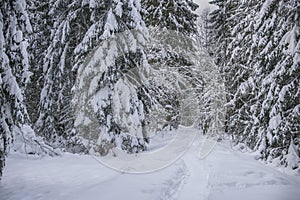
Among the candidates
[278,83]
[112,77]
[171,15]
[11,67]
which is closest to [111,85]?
[112,77]

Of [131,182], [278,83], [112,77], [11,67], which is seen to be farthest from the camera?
[112,77]

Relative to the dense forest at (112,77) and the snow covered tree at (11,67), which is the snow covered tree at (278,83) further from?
the snow covered tree at (11,67)

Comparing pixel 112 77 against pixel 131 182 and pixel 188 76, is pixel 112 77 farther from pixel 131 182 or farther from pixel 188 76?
pixel 188 76

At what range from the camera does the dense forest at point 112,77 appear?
293 inches

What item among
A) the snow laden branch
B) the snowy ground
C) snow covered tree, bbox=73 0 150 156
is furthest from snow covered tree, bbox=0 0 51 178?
the snow laden branch

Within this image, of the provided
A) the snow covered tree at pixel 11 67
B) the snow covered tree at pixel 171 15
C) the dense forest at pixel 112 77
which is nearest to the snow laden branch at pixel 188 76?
the dense forest at pixel 112 77

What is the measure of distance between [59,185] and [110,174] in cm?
204

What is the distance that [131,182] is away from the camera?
27.8 ft

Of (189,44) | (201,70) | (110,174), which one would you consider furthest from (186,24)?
(110,174)

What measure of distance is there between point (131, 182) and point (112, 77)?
5.29m

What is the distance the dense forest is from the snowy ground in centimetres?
85

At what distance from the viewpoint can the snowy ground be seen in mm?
7051

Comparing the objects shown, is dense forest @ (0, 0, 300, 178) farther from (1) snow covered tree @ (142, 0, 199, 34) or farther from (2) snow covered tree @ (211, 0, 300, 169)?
(1) snow covered tree @ (142, 0, 199, 34)

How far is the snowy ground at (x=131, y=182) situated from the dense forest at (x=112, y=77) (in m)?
0.85
